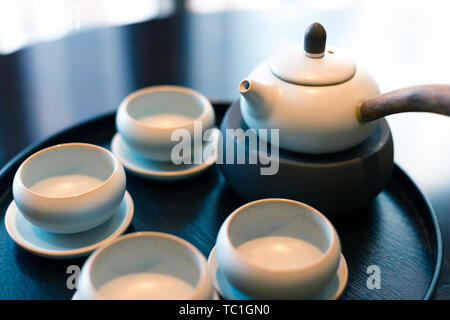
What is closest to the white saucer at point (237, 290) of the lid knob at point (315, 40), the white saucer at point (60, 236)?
the white saucer at point (60, 236)

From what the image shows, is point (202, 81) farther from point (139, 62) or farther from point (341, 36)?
point (341, 36)

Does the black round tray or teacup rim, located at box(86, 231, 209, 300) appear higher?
teacup rim, located at box(86, 231, 209, 300)

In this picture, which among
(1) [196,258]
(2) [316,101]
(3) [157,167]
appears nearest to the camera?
(1) [196,258]

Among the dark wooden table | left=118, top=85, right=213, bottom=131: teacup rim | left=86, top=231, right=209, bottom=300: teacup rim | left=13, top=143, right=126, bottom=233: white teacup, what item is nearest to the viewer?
left=86, top=231, right=209, bottom=300: teacup rim

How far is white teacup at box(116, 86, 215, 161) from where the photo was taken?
80cm

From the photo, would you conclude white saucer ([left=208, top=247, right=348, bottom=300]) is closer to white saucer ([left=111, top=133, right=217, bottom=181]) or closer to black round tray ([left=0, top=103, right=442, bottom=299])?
black round tray ([left=0, top=103, right=442, bottom=299])

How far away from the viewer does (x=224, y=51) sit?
1.25 meters

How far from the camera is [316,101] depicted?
688 millimetres

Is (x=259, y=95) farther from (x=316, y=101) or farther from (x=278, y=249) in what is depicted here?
(x=278, y=249)

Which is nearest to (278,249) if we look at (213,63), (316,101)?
(316,101)
